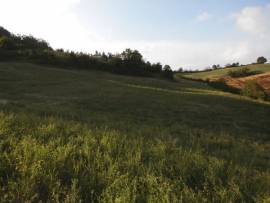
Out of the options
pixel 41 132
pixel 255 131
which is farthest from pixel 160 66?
pixel 41 132

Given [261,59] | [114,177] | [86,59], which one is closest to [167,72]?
[86,59]

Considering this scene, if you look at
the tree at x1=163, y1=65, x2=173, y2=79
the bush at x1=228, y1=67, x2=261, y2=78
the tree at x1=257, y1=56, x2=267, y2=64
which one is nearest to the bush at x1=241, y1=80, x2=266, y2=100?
the tree at x1=163, y1=65, x2=173, y2=79

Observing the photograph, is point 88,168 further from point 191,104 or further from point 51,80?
point 51,80

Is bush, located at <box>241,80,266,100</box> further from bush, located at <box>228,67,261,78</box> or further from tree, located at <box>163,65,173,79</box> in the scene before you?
bush, located at <box>228,67,261,78</box>

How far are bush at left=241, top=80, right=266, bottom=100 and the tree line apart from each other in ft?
57.0

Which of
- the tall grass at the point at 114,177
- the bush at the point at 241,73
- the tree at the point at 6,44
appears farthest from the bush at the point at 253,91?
the bush at the point at 241,73

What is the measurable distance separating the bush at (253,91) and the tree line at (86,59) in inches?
684

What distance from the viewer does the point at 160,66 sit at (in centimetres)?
5884

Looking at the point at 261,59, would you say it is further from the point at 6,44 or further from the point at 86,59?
the point at 6,44

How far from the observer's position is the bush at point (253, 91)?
128ft

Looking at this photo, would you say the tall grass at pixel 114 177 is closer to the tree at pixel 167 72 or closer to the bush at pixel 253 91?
the bush at pixel 253 91

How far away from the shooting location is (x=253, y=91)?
4025 cm

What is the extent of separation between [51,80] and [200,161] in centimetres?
2821

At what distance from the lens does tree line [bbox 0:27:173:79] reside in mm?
49844
